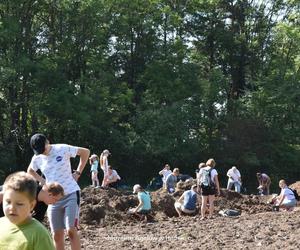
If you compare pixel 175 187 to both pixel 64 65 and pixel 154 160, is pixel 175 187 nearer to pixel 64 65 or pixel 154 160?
pixel 154 160

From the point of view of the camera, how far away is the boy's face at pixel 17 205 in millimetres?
3637

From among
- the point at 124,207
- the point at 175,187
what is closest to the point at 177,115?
the point at 175,187

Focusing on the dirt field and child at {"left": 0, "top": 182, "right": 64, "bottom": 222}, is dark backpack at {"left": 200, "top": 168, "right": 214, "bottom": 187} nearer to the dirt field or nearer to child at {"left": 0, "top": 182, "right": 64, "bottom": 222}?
the dirt field

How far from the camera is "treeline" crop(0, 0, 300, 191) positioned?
3703 cm

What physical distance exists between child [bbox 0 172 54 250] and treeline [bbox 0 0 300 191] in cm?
3106

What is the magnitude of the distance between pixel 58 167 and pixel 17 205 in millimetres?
3359

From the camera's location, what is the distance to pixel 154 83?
137 feet

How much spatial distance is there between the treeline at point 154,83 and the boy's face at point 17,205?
1227 inches

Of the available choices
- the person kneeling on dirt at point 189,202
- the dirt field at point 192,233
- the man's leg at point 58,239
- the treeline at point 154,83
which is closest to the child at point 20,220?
the man's leg at point 58,239

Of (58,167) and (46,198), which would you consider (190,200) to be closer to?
(58,167)

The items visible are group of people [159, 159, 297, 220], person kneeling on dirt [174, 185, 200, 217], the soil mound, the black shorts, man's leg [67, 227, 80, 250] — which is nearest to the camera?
man's leg [67, 227, 80, 250]

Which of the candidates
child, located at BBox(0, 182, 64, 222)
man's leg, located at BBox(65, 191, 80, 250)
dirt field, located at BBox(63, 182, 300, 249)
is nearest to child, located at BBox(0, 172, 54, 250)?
child, located at BBox(0, 182, 64, 222)

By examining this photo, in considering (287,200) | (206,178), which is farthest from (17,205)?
(287,200)

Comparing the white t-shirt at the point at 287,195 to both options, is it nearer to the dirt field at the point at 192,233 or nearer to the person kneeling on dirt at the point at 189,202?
the person kneeling on dirt at the point at 189,202
